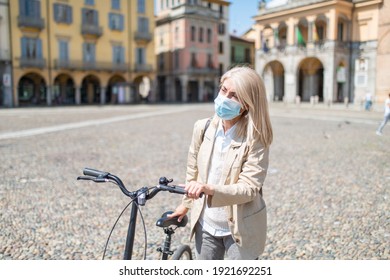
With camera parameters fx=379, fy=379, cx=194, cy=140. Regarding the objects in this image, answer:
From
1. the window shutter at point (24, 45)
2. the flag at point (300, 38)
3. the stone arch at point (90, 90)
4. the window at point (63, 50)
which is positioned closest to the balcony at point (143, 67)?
the stone arch at point (90, 90)

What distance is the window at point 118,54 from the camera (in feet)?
122

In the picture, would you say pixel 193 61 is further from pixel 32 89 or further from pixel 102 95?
pixel 32 89

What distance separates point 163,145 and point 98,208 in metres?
5.46

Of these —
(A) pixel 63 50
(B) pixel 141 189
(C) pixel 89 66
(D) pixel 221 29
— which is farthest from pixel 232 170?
(D) pixel 221 29

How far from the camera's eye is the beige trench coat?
1830 mm

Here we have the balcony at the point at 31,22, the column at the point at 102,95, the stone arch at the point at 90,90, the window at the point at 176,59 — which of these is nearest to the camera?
the balcony at the point at 31,22

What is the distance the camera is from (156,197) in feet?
17.9

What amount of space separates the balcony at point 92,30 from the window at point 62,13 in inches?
52.1

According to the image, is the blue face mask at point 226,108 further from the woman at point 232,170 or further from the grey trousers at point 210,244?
the grey trousers at point 210,244

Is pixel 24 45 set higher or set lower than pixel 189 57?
lower

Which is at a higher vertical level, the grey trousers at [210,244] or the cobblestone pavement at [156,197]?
the grey trousers at [210,244]

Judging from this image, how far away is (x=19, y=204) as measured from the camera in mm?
4934

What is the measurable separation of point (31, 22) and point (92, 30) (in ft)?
18.3

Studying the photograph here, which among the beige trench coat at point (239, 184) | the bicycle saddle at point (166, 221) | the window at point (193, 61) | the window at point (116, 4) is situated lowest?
the bicycle saddle at point (166, 221)
